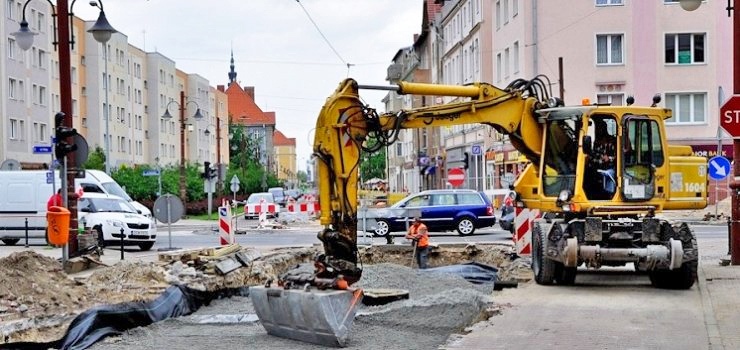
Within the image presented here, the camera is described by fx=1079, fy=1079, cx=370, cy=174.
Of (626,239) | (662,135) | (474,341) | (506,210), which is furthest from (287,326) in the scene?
(506,210)

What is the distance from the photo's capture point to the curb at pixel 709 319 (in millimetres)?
10729

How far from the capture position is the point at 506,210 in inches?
1388

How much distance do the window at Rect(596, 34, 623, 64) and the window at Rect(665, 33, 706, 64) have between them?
210cm

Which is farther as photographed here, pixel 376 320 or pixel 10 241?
pixel 10 241

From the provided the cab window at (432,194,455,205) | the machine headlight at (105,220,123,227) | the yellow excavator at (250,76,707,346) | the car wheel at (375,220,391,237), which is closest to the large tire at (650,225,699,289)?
the yellow excavator at (250,76,707,346)

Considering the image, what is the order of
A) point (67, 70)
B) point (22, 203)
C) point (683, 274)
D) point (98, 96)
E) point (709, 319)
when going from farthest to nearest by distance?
point (98, 96) → point (22, 203) → point (67, 70) → point (683, 274) → point (709, 319)

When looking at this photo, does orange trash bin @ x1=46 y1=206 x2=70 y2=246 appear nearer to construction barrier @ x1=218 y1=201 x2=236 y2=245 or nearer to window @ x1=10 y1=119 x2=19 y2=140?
construction barrier @ x1=218 y1=201 x2=236 y2=245

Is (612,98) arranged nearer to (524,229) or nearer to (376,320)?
(524,229)

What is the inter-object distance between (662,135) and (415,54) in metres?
73.4

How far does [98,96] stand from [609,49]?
4539 centimetres

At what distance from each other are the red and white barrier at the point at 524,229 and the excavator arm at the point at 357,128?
363 cm

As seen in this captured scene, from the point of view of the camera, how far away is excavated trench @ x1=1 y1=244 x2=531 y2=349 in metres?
12.3

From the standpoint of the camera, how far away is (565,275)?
1669cm

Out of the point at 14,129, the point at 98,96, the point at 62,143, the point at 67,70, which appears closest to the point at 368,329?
the point at 62,143
